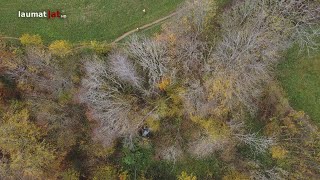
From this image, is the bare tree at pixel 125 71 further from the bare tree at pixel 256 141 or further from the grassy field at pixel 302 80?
the grassy field at pixel 302 80

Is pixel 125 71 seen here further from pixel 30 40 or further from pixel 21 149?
pixel 30 40

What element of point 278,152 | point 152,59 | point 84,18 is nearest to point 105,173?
point 152,59

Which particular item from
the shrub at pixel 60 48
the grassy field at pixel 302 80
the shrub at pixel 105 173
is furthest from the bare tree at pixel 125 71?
the grassy field at pixel 302 80

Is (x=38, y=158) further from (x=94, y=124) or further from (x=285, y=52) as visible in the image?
(x=285, y=52)

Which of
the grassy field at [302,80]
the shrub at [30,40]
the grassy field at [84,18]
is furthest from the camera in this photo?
the grassy field at [84,18]

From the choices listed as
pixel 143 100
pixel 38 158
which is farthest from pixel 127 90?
pixel 38 158

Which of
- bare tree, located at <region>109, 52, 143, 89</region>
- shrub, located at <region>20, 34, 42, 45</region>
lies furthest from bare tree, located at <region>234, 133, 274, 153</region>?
shrub, located at <region>20, 34, 42, 45</region>
